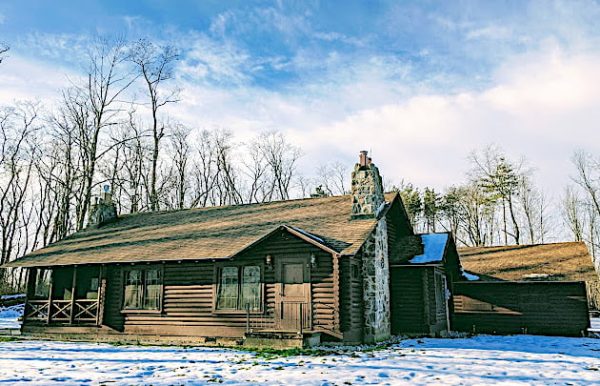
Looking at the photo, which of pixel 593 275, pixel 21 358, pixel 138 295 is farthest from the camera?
pixel 593 275

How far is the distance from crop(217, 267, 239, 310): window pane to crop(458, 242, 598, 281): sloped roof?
11.0 meters

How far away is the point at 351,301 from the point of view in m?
14.5

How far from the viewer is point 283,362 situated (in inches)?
435

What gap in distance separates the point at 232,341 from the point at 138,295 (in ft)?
13.8

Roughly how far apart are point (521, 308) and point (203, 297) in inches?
503

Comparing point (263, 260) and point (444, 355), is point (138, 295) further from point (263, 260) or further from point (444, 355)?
point (444, 355)

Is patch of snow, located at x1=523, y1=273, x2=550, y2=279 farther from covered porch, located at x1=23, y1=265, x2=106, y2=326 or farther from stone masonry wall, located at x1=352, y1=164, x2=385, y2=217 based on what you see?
covered porch, located at x1=23, y1=265, x2=106, y2=326

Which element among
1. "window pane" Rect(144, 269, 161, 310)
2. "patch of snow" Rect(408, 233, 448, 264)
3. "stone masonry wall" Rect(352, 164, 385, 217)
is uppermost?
"stone masonry wall" Rect(352, 164, 385, 217)

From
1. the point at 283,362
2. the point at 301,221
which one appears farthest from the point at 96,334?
the point at 283,362

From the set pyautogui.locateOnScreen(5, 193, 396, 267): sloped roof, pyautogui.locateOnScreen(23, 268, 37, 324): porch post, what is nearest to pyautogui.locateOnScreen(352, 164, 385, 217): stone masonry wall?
pyautogui.locateOnScreen(5, 193, 396, 267): sloped roof

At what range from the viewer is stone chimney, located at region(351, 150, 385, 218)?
1680 centimetres

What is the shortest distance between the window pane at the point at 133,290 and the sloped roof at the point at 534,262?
13.9 metres

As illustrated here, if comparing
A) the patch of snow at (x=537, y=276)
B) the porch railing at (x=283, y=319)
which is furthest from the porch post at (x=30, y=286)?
the patch of snow at (x=537, y=276)

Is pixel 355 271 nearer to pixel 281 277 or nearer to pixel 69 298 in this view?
pixel 281 277
